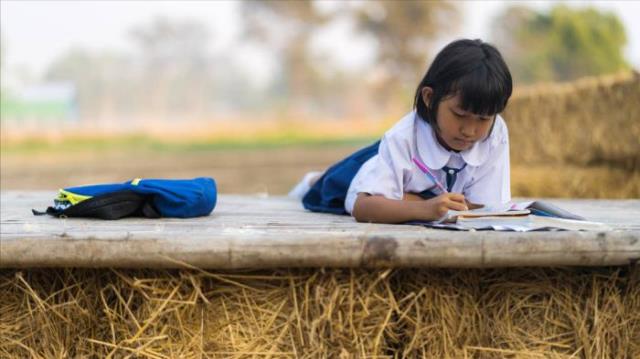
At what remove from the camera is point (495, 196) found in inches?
108

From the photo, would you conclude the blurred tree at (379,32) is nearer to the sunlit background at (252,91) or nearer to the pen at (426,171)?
the sunlit background at (252,91)

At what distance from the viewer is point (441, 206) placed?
2332mm

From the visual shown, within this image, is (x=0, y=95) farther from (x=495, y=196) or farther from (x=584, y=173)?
(x=495, y=196)

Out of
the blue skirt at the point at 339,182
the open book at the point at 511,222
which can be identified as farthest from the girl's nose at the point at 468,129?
the blue skirt at the point at 339,182

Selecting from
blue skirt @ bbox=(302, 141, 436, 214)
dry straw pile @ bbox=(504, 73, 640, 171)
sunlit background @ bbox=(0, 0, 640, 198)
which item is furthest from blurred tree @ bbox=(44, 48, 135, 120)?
blue skirt @ bbox=(302, 141, 436, 214)

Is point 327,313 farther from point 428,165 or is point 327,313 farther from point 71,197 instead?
point 71,197

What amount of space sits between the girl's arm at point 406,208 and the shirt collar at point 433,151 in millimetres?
245

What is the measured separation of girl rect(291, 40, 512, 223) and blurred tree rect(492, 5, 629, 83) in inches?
1087

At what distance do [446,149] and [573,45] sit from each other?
99.5 ft

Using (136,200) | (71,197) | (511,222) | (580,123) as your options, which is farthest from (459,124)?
(580,123)

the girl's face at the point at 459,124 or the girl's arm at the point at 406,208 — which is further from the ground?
the girl's face at the point at 459,124

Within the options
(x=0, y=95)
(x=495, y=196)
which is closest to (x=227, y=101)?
(x=0, y=95)

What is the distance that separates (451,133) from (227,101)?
49666mm

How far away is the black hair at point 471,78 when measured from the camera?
2.42 meters
